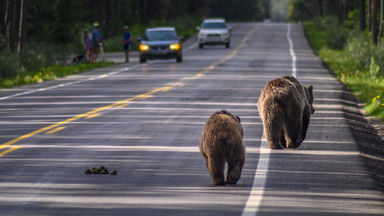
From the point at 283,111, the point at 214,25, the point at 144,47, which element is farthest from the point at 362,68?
the point at 214,25

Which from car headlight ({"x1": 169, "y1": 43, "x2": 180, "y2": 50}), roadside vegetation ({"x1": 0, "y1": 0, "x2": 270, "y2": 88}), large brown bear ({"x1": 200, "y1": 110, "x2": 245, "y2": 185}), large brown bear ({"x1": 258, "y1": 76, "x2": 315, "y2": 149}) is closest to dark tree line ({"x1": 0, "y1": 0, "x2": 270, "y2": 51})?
roadside vegetation ({"x1": 0, "y1": 0, "x2": 270, "y2": 88})

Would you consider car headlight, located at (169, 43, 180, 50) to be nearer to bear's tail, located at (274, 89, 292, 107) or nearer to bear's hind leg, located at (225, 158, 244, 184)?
bear's tail, located at (274, 89, 292, 107)

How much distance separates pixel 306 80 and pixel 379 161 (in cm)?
1490

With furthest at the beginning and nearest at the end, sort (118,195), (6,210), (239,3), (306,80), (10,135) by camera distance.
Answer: (239,3), (306,80), (10,135), (118,195), (6,210)

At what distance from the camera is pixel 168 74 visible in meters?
31.0

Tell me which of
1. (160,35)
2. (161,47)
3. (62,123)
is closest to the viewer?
(62,123)

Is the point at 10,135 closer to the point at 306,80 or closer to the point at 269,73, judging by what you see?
the point at 306,80

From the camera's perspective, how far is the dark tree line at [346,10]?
4009 centimetres

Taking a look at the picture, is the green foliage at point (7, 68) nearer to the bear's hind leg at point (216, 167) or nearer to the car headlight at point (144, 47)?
the car headlight at point (144, 47)

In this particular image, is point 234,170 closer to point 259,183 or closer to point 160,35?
point 259,183

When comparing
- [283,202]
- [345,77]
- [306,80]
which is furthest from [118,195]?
[345,77]

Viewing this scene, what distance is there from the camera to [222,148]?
8.58 m

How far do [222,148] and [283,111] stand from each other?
8.29 ft

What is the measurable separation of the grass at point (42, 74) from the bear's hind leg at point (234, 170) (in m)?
18.8
